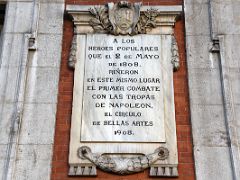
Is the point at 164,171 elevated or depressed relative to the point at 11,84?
depressed

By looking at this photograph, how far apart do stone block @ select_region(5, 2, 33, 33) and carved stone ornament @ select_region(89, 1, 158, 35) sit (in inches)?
64.5

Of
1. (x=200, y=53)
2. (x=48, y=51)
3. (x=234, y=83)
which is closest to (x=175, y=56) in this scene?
(x=200, y=53)

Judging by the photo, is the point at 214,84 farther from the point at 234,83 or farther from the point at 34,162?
the point at 34,162

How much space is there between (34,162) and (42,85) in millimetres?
1981

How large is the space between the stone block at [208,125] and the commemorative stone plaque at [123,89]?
0.52 metres

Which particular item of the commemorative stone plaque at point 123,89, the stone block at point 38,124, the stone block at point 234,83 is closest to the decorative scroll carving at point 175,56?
the commemorative stone plaque at point 123,89

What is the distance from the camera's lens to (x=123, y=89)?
11805 mm

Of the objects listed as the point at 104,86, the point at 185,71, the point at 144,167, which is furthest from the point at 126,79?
the point at 144,167

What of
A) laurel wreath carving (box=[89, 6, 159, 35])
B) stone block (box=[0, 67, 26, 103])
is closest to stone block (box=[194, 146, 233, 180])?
laurel wreath carving (box=[89, 6, 159, 35])

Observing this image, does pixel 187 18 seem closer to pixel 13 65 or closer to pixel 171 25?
pixel 171 25

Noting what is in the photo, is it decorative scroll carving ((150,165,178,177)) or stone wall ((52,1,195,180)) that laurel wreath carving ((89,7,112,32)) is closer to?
stone wall ((52,1,195,180))

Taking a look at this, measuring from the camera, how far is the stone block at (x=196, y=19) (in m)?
12.8

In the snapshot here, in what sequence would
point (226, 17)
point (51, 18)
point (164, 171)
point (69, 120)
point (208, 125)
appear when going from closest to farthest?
1. point (164, 171)
2. point (208, 125)
3. point (69, 120)
4. point (226, 17)
5. point (51, 18)

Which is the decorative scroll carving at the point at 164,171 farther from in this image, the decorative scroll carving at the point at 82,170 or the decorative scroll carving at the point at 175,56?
the decorative scroll carving at the point at 175,56
